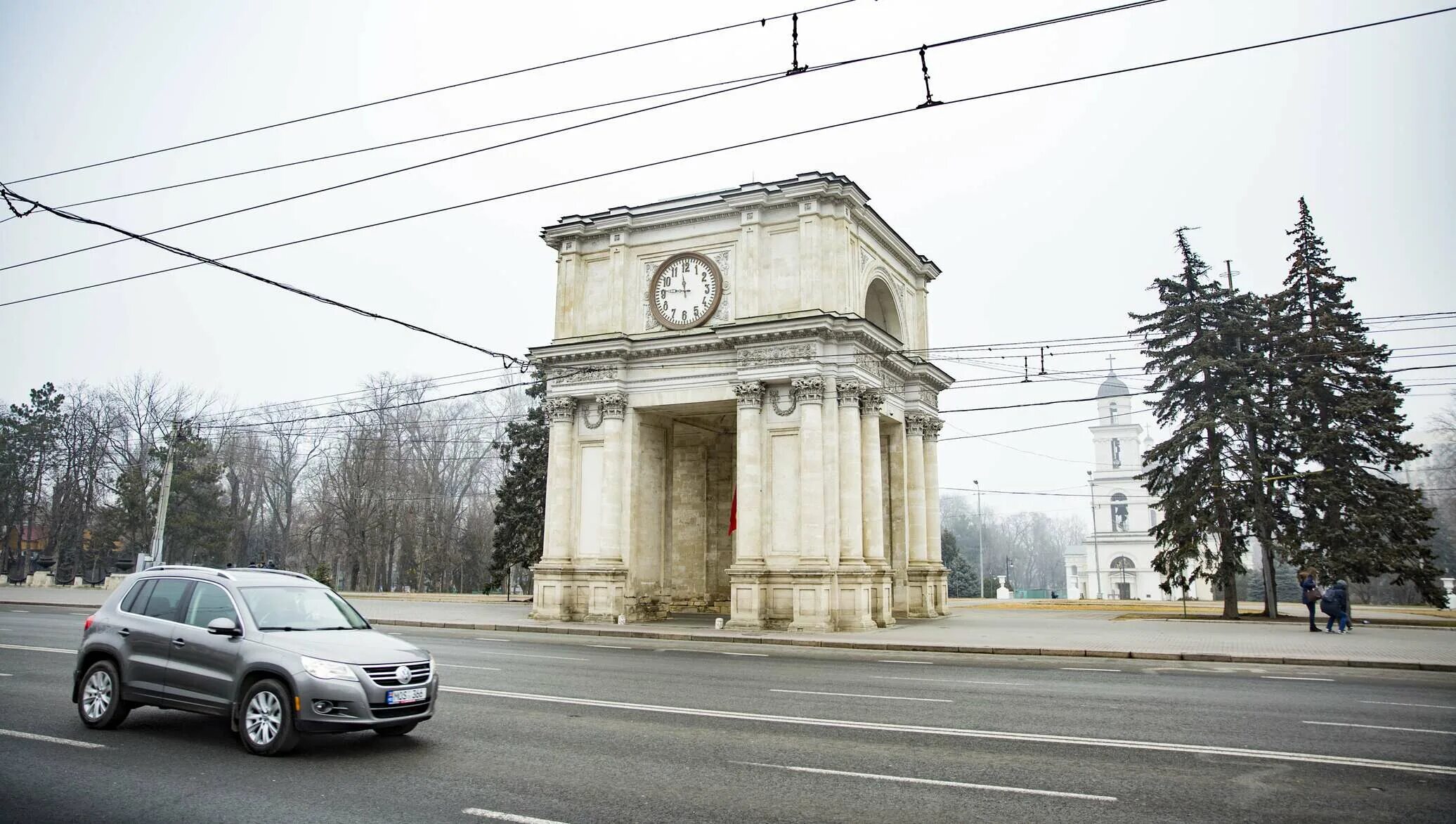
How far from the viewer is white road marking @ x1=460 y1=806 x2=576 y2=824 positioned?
583 centimetres

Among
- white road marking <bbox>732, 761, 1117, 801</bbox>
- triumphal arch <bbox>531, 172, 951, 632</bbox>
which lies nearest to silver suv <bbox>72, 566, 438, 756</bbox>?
white road marking <bbox>732, 761, 1117, 801</bbox>

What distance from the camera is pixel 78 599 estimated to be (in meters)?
36.6

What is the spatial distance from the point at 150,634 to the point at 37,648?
1061 cm

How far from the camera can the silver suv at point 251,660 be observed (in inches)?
301

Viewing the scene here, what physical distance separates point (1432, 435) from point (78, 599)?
9297cm

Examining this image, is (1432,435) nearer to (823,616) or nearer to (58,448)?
(823,616)

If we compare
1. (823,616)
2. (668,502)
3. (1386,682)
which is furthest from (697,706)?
(668,502)

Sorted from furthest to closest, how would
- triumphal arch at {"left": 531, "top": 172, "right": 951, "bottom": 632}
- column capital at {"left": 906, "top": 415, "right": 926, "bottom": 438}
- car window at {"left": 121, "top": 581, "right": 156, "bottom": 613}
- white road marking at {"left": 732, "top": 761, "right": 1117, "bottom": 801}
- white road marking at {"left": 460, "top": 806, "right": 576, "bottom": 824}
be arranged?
column capital at {"left": 906, "top": 415, "right": 926, "bottom": 438} < triumphal arch at {"left": 531, "top": 172, "right": 951, "bottom": 632} < car window at {"left": 121, "top": 581, "right": 156, "bottom": 613} < white road marking at {"left": 732, "top": 761, "right": 1117, "bottom": 801} < white road marking at {"left": 460, "top": 806, "right": 576, "bottom": 824}

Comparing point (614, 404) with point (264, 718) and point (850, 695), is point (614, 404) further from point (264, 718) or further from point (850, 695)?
point (264, 718)

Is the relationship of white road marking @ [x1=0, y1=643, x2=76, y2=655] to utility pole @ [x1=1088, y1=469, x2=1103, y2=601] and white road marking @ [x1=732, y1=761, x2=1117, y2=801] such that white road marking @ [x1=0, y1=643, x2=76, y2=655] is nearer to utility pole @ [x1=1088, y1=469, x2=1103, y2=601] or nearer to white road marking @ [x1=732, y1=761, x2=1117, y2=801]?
white road marking @ [x1=732, y1=761, x2=1117, y2=801]

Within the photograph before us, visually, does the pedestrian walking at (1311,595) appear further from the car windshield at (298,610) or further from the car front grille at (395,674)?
the car windshield at (298,610)

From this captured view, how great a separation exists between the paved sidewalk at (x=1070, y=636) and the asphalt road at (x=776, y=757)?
507 cm

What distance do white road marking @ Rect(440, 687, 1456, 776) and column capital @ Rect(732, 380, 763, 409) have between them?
16356 millimetres

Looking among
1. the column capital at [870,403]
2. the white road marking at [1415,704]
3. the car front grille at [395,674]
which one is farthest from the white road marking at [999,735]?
the column capital at [870,403]
